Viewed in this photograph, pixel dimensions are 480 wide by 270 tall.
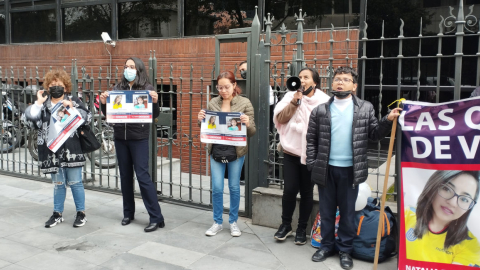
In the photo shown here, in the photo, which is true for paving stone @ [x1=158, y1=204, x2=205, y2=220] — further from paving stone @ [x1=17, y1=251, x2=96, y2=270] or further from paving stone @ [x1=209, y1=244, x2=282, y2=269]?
paving stone @ [x1=17, y1=251, x2=96, y2=270]

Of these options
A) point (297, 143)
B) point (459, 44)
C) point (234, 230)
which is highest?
point (459, 44)

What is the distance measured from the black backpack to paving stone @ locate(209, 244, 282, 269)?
2.67 ft

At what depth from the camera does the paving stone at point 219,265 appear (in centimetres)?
424

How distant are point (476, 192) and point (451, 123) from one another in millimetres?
573

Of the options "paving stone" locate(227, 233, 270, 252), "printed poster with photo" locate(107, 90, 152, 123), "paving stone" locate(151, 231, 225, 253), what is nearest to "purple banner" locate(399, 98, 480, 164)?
"paving stone" locate(227, 233, 270, 252)

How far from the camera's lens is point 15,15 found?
11.9 metres

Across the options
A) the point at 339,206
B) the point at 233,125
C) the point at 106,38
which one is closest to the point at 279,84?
the point at 233,125

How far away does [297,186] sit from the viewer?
4.70 m

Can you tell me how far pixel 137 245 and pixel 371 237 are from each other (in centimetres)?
246

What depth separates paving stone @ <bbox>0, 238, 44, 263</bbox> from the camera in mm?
4438

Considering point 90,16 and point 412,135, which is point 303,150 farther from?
point 90,16

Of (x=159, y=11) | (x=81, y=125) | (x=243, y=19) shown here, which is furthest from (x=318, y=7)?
(x=81, y=125)

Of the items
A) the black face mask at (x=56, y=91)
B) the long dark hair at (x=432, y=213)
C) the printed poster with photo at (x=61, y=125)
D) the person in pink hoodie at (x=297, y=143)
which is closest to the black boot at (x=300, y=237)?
the person in pink hoodie at (x=297, y=143)

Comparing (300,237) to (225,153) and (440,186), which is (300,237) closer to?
(225,153)
